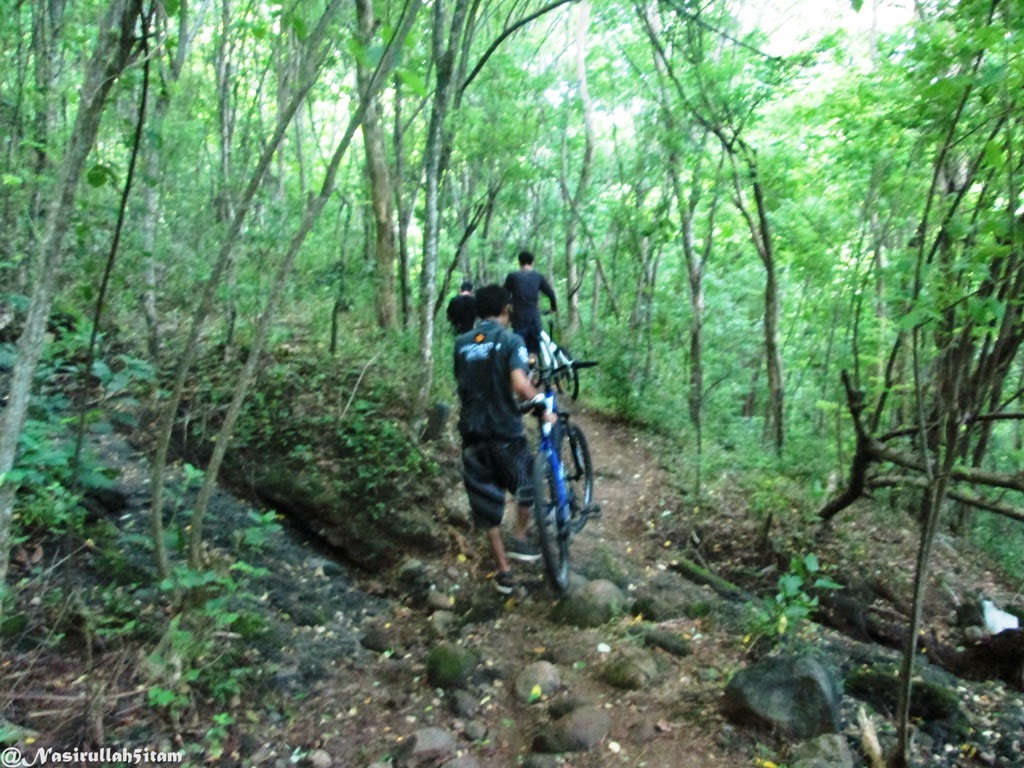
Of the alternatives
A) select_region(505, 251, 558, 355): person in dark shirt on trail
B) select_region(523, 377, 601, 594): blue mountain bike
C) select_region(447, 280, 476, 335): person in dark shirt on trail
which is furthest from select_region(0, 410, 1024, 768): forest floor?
select_region(505, 251, 558, 355): person in dark shirt on trail

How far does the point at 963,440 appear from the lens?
11.4 ft

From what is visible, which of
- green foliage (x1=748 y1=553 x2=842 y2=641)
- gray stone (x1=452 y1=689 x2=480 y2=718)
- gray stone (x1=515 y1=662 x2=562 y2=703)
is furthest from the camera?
green foliage (x1=748 y1=553 x2=842 y2=641)

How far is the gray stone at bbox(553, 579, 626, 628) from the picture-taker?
4.73 m

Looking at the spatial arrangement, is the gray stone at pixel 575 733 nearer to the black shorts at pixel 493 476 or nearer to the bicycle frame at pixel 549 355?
the black shorts at pixel 493 476

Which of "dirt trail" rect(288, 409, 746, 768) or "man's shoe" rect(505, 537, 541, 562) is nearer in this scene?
"dirt trail" rect(288, 409, 746, 768)

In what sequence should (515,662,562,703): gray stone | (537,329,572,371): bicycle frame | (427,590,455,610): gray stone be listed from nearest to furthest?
(515,662,562,703): gray stone, (427,590,455,610): gray stone, (537,329,572,371): bicycle frame

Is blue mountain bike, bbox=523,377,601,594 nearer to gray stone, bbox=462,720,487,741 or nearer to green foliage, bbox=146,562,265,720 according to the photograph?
gray stone, bbox=462,720,487,741

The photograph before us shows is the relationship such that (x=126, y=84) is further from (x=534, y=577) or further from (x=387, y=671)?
(x=534, y=577)

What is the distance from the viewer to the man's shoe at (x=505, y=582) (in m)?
5.04

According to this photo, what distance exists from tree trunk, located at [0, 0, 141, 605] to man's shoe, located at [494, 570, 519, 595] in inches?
119

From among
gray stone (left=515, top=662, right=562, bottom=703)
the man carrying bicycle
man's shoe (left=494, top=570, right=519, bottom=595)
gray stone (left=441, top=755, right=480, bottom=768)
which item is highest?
the man carrying bicycle

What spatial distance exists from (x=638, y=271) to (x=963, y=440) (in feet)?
33.7

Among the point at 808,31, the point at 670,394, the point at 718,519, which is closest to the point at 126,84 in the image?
the point at 718,519

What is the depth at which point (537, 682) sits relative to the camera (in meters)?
4.04
